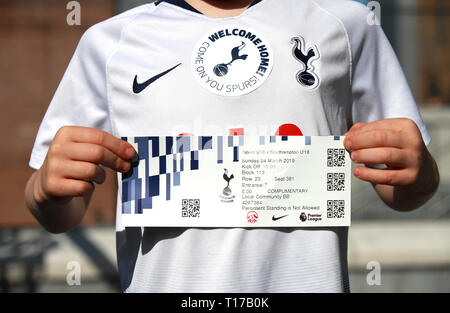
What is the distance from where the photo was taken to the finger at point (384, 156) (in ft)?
3.23

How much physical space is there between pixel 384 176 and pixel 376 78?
272 millimetres

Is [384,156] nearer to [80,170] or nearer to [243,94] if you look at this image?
[243,94]

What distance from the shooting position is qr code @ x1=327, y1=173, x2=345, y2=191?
107cm

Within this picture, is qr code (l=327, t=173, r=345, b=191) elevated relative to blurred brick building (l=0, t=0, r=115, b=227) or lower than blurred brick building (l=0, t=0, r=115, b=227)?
lower

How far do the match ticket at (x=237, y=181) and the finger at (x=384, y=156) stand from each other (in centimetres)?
7

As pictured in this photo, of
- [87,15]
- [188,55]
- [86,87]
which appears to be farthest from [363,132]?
[87,15]

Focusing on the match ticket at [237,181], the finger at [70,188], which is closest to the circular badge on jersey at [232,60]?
the match ticket at [237,181]

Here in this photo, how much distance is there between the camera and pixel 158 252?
1.08 metres

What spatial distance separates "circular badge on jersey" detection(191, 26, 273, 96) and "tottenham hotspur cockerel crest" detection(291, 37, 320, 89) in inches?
2.3

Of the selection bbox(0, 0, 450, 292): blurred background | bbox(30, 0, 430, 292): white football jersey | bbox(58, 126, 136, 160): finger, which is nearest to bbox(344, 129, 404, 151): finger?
bbox(30, 0, 430, 292): white football jersey

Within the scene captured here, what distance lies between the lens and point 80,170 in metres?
1.01

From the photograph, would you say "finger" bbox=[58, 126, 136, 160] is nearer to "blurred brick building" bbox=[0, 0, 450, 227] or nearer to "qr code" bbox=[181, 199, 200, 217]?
"qr code" bbox=[181, 199, 200, 217]
